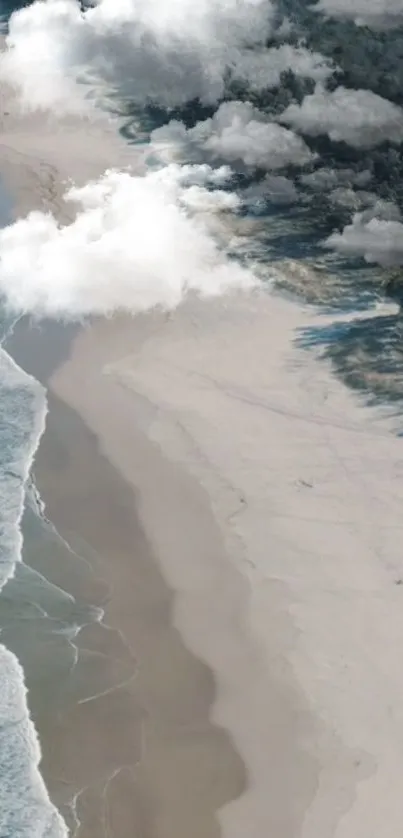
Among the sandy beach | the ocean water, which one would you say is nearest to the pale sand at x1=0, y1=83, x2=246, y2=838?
the sandy beach

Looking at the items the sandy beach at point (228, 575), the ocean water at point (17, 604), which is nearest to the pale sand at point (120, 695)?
A: the sandy beach at point (228, 575)

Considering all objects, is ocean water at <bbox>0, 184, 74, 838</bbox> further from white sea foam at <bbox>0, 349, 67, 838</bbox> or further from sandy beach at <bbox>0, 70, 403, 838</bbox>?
sandy beach at <bbox>0, 70, 403, 838</bbox>

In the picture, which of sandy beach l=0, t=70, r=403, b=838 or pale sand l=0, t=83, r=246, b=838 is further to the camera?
sandy beach l=0, t=70, r=403, b=838

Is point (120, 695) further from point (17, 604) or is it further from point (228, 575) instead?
point (228, 575)

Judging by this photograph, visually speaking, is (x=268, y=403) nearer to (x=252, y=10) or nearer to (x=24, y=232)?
(x=24, y=232)

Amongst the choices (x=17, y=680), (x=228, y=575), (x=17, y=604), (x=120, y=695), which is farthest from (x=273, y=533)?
(x=17, y=680)

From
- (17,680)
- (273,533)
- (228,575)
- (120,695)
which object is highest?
(273,533)

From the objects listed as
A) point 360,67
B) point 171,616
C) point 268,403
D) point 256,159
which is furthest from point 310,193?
point 171,616

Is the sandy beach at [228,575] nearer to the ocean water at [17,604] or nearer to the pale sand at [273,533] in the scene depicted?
Answer: the pale sand at [273,533]

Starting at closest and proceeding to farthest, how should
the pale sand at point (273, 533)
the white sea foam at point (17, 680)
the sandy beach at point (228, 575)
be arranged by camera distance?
the white sea foam at point (17, 680) → the sandy beach at point (228, 575) → the pale sand at point (273, 533)
